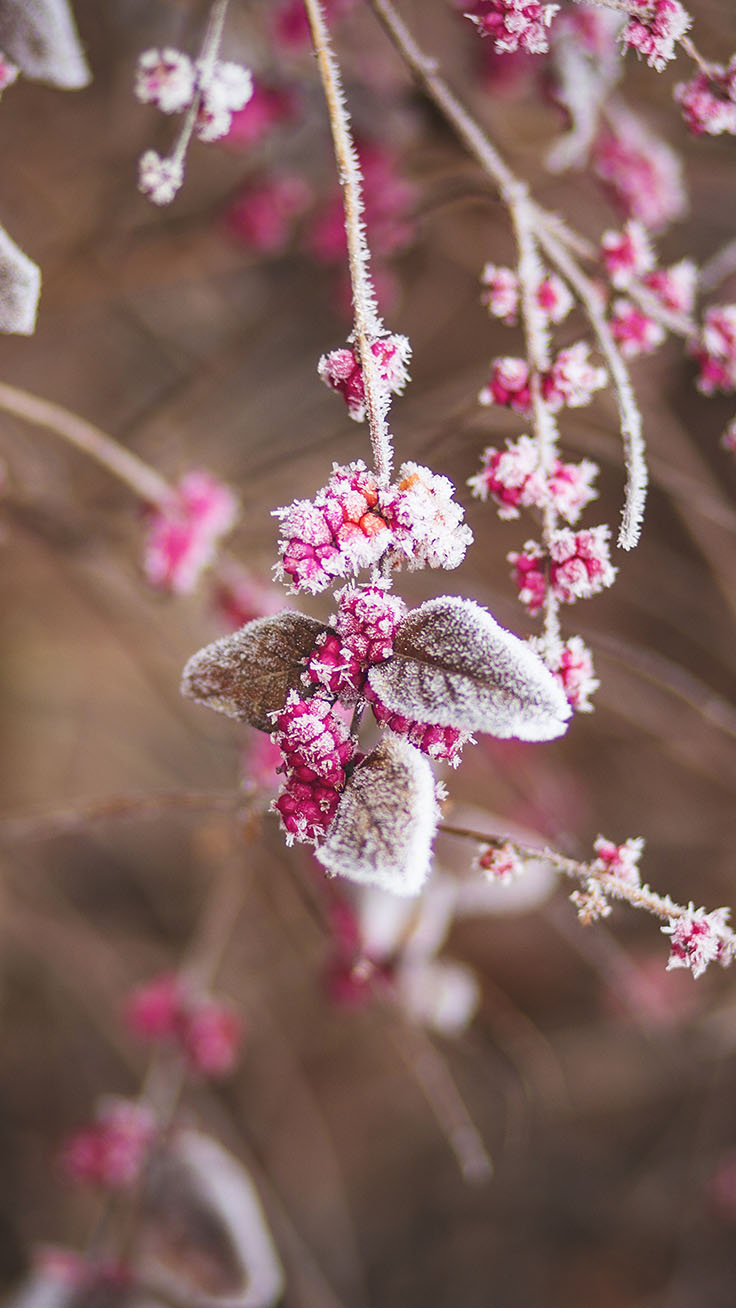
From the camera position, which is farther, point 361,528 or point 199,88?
point 199,88

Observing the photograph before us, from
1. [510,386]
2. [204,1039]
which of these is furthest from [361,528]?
[204,1039]

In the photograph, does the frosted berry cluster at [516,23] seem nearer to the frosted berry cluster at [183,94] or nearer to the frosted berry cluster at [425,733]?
the frosted berry cluster at [183,94]

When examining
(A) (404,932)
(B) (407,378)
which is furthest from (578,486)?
(A) (404,932)

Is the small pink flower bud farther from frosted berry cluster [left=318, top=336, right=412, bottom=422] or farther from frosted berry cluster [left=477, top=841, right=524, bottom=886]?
frosted berry cluster [left=318, top=336, right=412, bottom=422]

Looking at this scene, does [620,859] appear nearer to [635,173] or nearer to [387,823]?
[387,823]

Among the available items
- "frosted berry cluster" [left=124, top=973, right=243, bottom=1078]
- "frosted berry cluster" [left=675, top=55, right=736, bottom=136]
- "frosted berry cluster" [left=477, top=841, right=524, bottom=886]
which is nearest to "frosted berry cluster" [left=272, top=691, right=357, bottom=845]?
"frosted berry cluster" [left=477, top=841, right=524, bottom=886]
